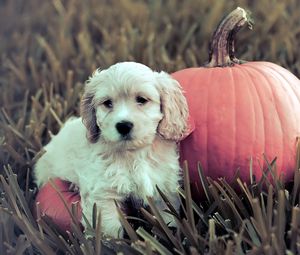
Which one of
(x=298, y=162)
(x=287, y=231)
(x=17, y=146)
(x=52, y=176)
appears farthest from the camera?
(x=17, y=146)

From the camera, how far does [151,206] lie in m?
2.95

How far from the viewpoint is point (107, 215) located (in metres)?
3.09

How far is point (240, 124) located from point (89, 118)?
0.79m

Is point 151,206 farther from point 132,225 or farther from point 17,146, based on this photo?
point 17,146

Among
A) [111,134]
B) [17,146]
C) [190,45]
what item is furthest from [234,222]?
[190,45]

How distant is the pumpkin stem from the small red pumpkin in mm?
147

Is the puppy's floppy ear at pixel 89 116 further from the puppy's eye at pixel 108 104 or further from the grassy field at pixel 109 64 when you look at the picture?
the grassy field at pixel 109 64

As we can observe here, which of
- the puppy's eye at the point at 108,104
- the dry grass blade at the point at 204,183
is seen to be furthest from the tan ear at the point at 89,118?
the dry grass blade at the point at 204,183

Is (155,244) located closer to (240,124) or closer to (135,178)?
(135,178)

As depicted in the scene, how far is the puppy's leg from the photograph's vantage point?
307cm

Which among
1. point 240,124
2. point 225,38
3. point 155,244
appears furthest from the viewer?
point 225,38

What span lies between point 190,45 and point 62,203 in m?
2.65

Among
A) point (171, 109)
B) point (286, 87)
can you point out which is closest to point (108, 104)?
point (171, 109)

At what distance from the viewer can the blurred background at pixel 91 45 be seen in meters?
4.57
